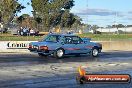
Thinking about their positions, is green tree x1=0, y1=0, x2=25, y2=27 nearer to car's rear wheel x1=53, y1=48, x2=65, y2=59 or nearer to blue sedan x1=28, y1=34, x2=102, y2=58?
blue sedan x1=28, y1=34, x2=102, y2=58

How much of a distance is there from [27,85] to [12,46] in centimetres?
1767

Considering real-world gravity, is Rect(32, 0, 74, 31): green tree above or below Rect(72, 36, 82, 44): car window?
above

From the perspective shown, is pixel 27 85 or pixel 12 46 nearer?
pixel 27 85

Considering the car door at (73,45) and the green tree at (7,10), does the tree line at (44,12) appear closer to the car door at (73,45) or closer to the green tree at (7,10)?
the green tree at (7,10)

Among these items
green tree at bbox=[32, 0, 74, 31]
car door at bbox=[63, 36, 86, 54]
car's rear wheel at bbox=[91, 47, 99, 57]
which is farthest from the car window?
green tree at bbox=[32, 0, 74, 31]

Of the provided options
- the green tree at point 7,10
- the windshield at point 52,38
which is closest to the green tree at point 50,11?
the green tree at point 7,10

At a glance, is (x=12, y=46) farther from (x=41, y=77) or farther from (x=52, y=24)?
(x=52, y=24)

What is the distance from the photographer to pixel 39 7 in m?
69.9

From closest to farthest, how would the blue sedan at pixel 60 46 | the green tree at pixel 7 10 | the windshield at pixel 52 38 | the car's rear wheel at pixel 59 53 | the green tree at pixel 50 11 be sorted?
the blue sedan at pixel 60 46 → the car's rear wheel at pixel 59 53 → the windshield at pixel 52 38 → the green tree at pixel 7 10 → the green tree at pixel 50 11

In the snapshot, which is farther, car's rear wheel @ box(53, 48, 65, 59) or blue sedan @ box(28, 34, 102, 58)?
car's rear wheel @ box(53, 48, 65, 59)

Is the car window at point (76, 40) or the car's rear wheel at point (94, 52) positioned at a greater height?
the car window at point (76, 40)

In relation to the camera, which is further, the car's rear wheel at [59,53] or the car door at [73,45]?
the car door at [73,45]

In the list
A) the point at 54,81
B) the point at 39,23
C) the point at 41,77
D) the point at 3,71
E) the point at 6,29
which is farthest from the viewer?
the point at 39,23

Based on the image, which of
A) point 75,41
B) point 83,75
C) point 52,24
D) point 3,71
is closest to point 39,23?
point 52,24
